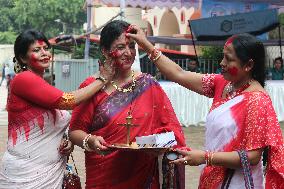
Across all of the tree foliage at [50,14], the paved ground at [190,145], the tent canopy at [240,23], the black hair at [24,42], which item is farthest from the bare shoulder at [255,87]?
the tree foliage at [50,14]

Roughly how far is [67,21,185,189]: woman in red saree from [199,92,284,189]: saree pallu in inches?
19.4

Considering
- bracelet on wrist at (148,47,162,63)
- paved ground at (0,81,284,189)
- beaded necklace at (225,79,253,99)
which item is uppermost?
bracelet on wrist at (148,47,162,63)

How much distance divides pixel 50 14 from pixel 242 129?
192 ft

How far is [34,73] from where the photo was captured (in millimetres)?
3785

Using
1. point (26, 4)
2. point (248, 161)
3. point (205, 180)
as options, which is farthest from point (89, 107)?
point (26, 4)

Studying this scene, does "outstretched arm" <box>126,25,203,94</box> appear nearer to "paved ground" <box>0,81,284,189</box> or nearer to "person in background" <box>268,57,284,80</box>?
"paved ground" <box>0,81,284,189</box>

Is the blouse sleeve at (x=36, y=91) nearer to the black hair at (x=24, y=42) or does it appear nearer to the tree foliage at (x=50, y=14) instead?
the black hair at (x=24, y=42)

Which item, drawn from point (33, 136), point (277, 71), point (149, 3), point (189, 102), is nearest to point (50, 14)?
point (149, 3)

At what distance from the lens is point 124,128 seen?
3619mm

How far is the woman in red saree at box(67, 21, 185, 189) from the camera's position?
362 cm

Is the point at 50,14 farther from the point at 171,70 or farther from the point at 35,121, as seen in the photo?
the point at 171,70

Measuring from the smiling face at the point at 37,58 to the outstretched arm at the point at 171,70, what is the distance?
58cm

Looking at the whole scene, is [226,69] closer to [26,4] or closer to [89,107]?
[89,107]

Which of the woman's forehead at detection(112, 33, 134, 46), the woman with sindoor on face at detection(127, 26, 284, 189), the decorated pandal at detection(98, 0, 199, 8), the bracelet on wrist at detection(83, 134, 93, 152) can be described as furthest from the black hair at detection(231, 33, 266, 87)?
the decorated pandal at detection(98, 0, 199, 8)
